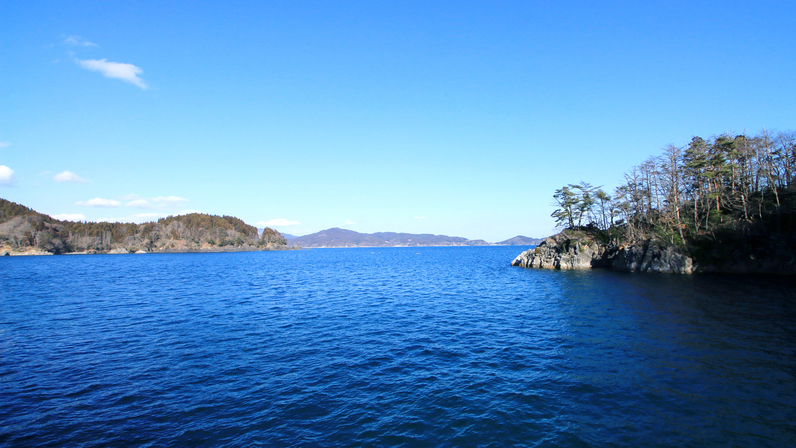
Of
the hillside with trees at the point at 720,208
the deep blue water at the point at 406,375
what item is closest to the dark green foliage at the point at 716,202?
the hillside with trees at the point at 720,208

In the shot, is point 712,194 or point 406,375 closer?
point 406,375

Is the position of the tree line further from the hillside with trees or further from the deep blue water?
the deep blue water

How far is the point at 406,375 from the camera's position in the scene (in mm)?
16484

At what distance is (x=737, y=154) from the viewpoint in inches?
2203

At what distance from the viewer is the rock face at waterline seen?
56188 mm

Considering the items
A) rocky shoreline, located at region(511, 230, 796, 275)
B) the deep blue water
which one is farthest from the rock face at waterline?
the deep blue water

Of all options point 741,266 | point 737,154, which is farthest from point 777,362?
point 737,154

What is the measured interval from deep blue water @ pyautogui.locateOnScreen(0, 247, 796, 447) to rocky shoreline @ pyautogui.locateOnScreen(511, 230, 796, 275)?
70.0 feet

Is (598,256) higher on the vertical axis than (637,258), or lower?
higher

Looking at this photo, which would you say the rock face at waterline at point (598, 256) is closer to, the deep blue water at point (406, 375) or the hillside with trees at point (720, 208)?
the hillside with trees at point (720, 208)

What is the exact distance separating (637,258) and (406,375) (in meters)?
60.5

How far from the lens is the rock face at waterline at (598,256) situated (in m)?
56.2

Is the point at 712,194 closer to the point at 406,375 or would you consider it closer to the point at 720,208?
the point at 720,208

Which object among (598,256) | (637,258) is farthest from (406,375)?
(598,256)
